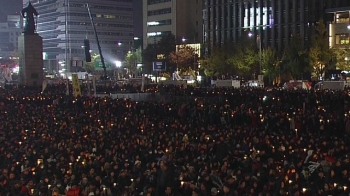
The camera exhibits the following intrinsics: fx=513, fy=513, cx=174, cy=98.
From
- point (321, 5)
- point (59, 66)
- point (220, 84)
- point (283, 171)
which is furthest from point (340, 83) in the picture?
point (59, 66)

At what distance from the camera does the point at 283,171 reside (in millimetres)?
13836

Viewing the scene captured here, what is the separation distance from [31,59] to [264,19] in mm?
39889

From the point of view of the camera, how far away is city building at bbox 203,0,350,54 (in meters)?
69.7

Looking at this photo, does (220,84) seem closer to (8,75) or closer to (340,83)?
(340,83)

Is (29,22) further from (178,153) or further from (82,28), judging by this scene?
(82,28)

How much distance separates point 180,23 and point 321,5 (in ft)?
122

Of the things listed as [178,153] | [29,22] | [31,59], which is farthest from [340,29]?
[178,153]

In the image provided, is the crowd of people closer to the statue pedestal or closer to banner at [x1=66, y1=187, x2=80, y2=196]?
banner at [x1=66, y1=187, x2=80, y2=196]

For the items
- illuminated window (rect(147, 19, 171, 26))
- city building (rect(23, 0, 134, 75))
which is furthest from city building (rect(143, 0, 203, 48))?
city building (rect(23, 0, 134, 75))

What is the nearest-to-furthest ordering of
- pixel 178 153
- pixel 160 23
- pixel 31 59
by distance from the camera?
pixel 178 153 < pixel 31 59 < pixel 160 23

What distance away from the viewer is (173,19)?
100250 millimetres

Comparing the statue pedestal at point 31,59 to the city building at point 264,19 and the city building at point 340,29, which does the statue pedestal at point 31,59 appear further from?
the city building at point 340,29

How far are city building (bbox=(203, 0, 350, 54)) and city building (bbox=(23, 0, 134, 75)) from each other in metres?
53.1

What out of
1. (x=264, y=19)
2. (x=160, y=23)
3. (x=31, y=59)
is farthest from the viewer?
(x=160, y=23)
